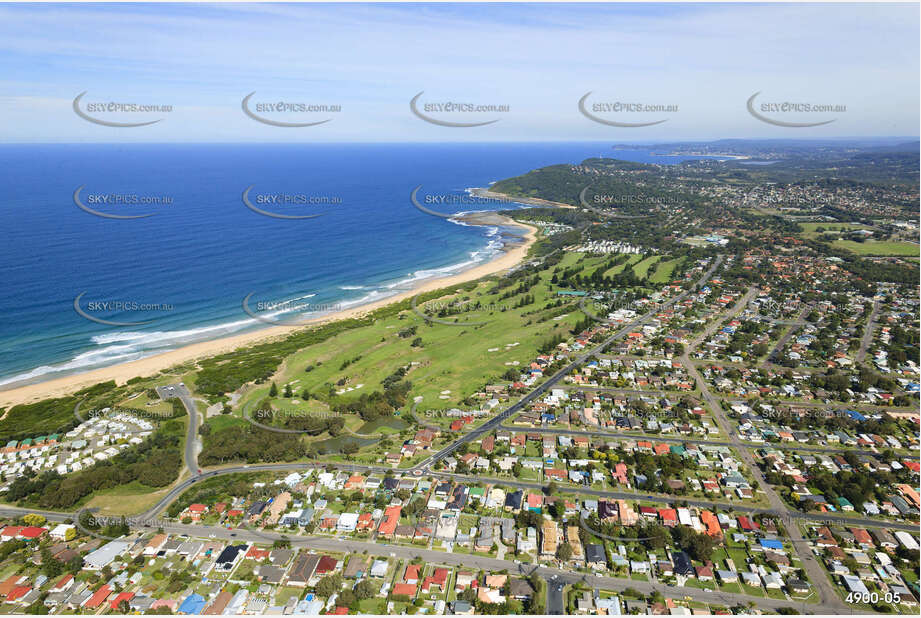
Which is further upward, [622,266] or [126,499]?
[126,499]

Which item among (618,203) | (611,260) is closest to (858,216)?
(618,203)

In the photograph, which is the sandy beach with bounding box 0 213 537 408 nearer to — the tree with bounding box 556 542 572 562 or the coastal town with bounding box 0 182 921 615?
the coastal town with bounding box 0 182 921 615

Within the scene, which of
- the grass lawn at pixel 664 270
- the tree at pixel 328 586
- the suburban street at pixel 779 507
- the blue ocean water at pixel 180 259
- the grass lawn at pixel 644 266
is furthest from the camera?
the grass lawn at pixel 644 266

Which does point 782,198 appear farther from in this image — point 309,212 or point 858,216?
point 309,212

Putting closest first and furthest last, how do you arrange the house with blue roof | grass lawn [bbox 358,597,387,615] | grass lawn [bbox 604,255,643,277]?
the house with blue roof < grass lawn [bbox 358,597,387,615] < grass lawn [bbox 604,255,643,277]

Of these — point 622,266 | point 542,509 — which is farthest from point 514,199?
point 542,509

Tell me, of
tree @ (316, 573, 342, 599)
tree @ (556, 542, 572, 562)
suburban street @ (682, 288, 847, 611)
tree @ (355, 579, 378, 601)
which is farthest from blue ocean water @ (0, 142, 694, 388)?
tree @ (556, 542, 572, 562)

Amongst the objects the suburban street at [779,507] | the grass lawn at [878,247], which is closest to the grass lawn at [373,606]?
the suburban street at [779,507]

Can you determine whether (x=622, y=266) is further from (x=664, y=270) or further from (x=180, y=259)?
(x=180, y=259)

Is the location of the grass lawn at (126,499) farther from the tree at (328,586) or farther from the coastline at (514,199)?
the coastline at (514,199)
